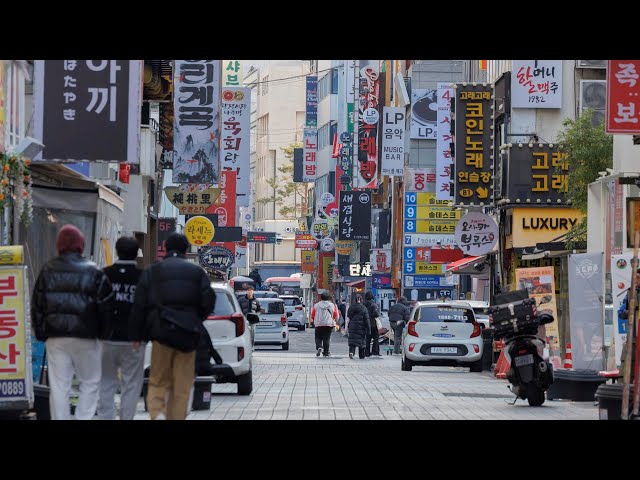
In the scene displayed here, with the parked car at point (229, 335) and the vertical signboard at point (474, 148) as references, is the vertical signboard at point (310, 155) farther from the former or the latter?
the parked car at point (229, 335)

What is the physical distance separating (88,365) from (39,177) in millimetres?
7091

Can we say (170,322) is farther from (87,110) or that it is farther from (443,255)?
(443,255)

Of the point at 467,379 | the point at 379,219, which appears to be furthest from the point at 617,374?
the point at 379,219

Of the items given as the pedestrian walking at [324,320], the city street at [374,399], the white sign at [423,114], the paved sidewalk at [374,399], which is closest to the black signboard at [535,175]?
the pedestrian walking at [324,320]

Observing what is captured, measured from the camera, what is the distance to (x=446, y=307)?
34281 mm

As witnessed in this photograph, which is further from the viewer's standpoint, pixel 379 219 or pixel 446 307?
pixel 379 219

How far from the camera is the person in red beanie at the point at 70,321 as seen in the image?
13508mm

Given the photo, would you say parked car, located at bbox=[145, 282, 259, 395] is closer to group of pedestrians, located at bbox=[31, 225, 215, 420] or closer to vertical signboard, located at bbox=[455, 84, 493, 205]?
group of pedestrians, located at bbox=[31, 225, 215, 420]

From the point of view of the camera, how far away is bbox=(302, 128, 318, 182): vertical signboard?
12181 centimetres

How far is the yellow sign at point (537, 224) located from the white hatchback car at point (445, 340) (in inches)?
302

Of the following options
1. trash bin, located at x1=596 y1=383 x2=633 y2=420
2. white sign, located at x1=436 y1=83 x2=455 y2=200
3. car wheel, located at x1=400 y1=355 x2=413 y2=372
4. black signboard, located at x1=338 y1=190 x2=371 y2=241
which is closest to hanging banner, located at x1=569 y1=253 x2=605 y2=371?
trash bin, located at x1=596 y1=383 x2=633 y2=420

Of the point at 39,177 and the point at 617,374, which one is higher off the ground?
the point at 39,177
